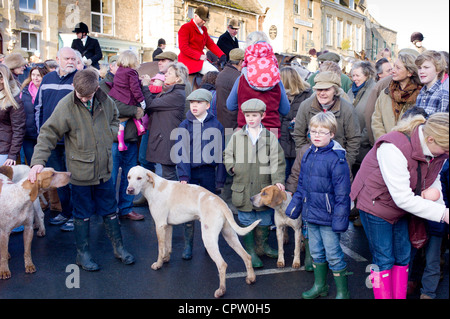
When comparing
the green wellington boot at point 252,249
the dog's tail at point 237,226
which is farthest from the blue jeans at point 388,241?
the green wellington boot at point 252,249

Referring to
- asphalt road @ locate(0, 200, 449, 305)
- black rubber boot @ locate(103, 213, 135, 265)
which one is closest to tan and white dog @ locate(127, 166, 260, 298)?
asphalt road @ locate(0, 200, 449, 305)

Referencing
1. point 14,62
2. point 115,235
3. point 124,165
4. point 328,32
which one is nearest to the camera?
point 115,235

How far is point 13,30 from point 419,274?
20.9 metres

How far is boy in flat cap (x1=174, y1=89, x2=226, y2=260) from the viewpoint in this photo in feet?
17.7

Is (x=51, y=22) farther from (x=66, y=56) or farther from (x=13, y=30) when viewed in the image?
(x=66, y=56)

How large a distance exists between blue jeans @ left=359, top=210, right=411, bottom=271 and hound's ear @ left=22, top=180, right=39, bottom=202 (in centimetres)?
345

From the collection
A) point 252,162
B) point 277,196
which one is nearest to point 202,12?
point 252,162

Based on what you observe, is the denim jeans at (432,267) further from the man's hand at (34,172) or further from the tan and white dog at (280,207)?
the man's hand at (34,172)

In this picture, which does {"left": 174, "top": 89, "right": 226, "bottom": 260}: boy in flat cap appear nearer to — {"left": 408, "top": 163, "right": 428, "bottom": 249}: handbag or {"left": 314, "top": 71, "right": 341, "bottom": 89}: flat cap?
{"left": 314, "top": 71, "right": 341, "bottom": 89}: flat cap

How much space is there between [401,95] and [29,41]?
2037cm

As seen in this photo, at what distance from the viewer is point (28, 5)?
21.4 metres

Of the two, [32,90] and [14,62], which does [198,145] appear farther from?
[14,62]

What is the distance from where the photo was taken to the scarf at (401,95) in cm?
541

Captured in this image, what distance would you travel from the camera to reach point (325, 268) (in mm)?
4297
